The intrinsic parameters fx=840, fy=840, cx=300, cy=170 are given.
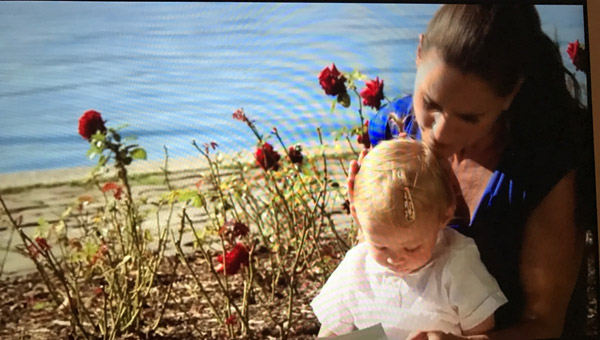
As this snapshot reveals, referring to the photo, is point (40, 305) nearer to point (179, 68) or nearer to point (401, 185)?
point (179, 68)

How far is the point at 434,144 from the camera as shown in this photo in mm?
2740

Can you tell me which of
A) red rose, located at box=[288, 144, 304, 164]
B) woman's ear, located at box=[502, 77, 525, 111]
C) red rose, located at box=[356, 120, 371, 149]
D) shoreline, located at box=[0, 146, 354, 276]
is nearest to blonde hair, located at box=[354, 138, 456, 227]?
red rose, located at box=[356, 120, 371, 149]

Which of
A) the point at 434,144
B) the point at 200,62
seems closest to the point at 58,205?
the point at 200,62

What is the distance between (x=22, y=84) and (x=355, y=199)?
1.06 metres

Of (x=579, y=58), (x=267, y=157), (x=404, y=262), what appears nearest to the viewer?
(x=404, y=262)

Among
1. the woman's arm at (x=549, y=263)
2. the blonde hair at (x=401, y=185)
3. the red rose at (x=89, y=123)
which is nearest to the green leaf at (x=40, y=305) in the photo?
the red rose at (x=89, y=123)

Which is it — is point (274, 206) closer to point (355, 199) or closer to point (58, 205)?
point (355, 199)

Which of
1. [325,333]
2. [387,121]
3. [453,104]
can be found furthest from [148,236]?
[453,104]

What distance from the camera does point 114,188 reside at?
257 centimetres

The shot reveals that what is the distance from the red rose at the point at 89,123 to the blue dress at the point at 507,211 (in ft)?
2.95

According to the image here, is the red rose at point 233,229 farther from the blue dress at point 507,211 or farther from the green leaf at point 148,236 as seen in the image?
the blue dress at point 507,211

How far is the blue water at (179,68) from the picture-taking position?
8.11 ft

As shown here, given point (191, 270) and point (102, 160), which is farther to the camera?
point (191, 270)

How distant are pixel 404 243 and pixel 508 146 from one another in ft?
1.83
